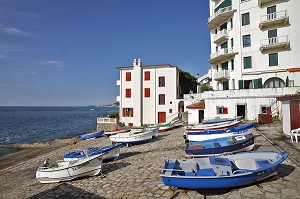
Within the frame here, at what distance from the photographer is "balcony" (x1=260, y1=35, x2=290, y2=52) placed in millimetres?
26192

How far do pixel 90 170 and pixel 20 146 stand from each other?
83.1 ft

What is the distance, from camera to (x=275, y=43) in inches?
1043

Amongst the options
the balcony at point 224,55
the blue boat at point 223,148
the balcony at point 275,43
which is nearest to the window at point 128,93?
the balcony at point 224,55

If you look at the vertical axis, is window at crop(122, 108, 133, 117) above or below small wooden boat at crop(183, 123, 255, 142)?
above

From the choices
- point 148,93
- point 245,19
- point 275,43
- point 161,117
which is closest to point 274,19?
point 275,43

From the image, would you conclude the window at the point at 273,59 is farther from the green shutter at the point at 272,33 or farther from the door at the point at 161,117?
the door at the point at 161,117

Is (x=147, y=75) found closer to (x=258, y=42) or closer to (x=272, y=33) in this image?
(x=258, y=42)

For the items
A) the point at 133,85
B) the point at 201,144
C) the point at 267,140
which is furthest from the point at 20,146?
the point at 267,140

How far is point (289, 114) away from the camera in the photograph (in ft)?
44.4

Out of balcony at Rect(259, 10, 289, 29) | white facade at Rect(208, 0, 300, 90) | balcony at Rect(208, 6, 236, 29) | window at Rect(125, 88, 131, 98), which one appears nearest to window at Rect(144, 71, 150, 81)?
window at Rect(125, 88, 131, 98)

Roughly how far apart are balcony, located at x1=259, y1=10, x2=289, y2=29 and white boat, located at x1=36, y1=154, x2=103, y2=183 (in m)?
28.1

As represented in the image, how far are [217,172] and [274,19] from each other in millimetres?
27417

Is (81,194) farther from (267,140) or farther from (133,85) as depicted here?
(133,85)

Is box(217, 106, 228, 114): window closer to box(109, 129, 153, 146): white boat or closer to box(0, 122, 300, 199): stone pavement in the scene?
box(0, 122, 300, 199): stone pavement
